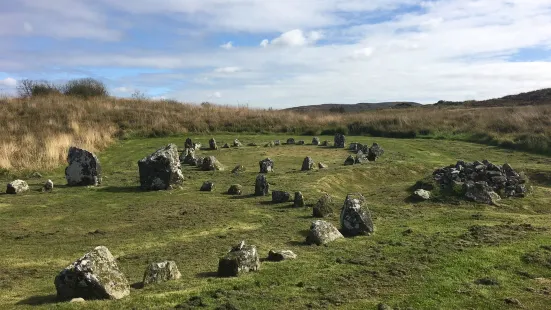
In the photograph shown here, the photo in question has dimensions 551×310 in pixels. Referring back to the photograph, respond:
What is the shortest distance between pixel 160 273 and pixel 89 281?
98 centimetres

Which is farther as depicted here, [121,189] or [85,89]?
[85,89]

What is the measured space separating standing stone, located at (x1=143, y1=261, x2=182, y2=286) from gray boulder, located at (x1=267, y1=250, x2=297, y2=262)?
1519 mm

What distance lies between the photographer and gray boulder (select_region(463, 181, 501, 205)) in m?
12.4

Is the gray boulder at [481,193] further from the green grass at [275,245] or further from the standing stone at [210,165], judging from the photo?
the standing stone at [210,165]

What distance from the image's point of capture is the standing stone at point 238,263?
671 centimetres

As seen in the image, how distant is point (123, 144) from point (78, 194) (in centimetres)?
1337

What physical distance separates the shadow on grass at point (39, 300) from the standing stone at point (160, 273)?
1.10 meters

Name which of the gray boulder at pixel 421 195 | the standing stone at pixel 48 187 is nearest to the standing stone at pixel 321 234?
the gray boulder at pixel 421 195

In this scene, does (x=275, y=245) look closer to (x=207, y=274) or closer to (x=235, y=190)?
(x=207, y=274)

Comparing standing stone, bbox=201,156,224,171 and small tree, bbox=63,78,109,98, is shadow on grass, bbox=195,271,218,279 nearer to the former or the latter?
standing stone, bbox=201,156,224,171

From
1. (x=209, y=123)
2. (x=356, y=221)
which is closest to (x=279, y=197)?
(x=356, y=221)

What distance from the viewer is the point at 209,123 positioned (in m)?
34.1

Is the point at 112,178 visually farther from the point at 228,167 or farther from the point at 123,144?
the point at 123,144

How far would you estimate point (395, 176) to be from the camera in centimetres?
1711
